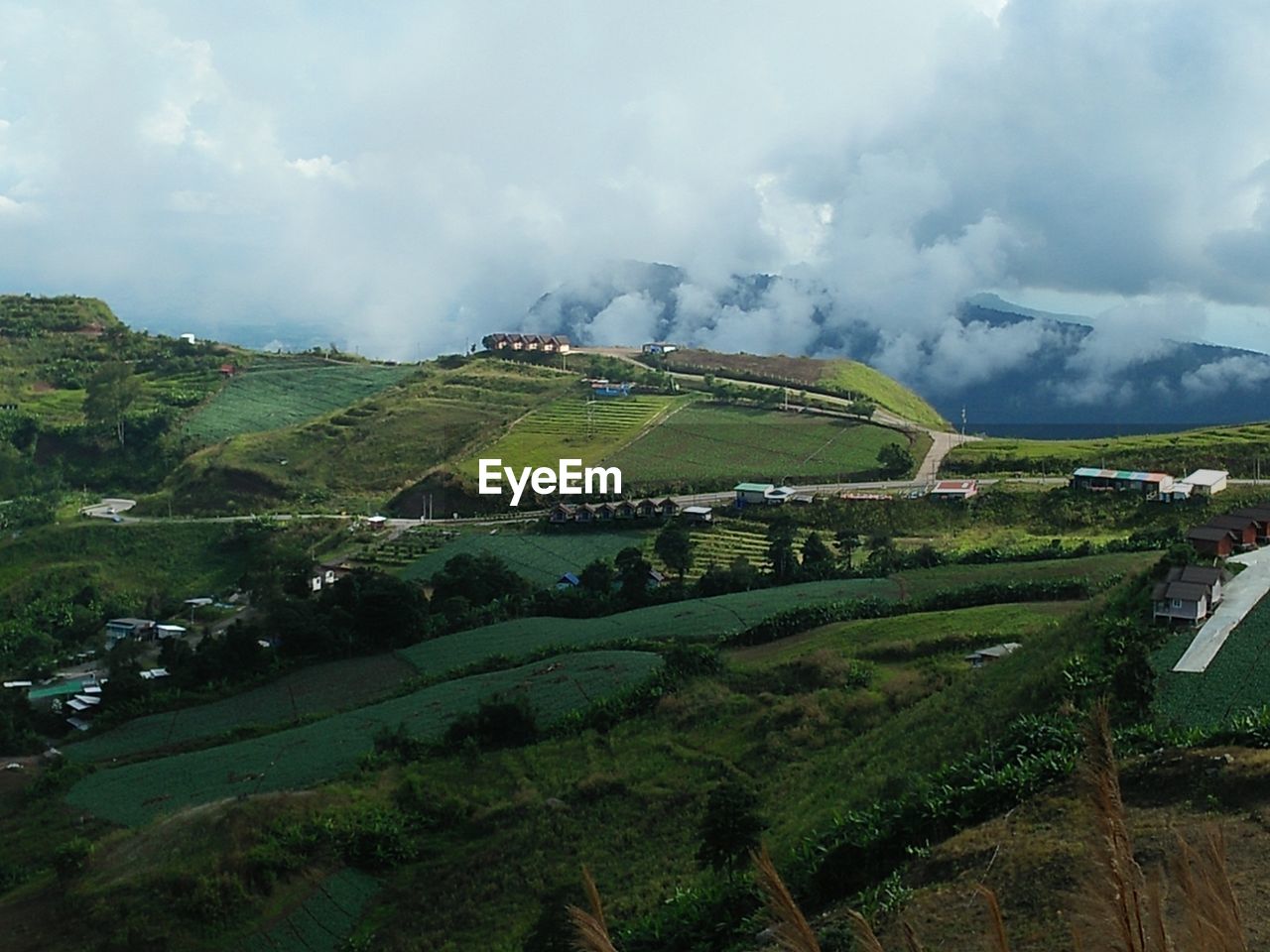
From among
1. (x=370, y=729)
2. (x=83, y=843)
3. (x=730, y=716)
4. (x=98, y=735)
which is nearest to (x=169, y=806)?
(x=83, y=843)

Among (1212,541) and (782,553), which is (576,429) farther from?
(1212,541)

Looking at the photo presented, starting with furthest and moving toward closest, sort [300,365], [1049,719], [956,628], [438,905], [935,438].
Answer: [300,365] < [935,438] < [956,628] < [438,905] < [1049,719]

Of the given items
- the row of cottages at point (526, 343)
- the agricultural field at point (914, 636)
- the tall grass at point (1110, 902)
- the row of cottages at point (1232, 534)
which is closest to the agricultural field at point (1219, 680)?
the row of cottages at point (1232, 534)

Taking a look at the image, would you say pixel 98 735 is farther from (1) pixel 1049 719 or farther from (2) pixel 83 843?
(1) pixel 1049 719

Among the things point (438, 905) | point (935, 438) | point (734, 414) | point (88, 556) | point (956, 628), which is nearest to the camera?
point (438, 905)

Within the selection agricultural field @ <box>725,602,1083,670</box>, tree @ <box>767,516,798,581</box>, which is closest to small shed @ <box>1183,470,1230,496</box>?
tree @ <box>767,516,798,581</box>

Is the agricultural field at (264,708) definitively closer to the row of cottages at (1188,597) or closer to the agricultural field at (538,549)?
the agricultural field at (538,549)

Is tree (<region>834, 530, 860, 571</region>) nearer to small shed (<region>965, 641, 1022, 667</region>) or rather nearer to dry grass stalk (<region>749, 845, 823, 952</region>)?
small shed (<region>965, 641, 1022, 667</region>)
